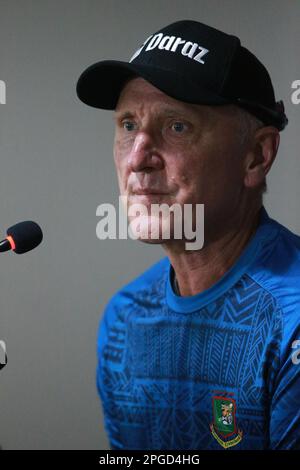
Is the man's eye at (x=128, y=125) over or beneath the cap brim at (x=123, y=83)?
beneath

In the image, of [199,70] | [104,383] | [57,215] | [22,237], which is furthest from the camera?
[57,215]

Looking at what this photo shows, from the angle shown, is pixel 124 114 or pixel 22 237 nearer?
pixel 22 237

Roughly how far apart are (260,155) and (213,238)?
0.50 ft

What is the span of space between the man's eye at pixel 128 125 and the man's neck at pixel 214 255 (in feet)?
0.65

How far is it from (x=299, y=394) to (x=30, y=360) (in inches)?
29.8

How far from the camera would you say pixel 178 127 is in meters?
1.14

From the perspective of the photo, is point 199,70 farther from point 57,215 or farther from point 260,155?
point 57,215

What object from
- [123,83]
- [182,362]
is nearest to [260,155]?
[123,83]

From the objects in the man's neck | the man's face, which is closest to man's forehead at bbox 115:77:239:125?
the man's face

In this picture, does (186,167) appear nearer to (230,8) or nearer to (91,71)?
(91,71)

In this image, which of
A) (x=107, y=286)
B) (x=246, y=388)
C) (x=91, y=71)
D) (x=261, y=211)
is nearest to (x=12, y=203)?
(x=107, y=286)

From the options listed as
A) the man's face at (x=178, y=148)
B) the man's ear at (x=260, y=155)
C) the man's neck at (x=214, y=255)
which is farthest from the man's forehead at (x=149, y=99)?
the man's neck at (x=214, y=255)

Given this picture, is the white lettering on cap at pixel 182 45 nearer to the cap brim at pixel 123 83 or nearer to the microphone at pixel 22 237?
the cap brim at pixel 123 83

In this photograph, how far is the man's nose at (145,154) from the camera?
1.14 metres
